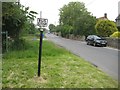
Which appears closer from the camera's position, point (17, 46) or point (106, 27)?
point (17, 46)

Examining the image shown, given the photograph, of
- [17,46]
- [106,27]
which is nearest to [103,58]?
[17,46]

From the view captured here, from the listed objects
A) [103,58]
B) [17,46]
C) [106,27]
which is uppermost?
[106,27]

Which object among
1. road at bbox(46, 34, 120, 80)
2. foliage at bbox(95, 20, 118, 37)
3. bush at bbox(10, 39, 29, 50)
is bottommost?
road at bbox(46, 34, 120, 80)

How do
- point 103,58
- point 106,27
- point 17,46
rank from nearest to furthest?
1. point 103,58
2. point 17,46
3. point 106,27

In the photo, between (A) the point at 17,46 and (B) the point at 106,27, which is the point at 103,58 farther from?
(B) the point at 106,27

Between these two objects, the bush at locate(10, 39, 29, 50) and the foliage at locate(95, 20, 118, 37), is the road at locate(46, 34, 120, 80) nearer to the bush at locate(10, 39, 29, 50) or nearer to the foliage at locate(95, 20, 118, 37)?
the bush at locate(10, 39, 29, 50)

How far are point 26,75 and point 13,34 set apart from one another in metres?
13.5

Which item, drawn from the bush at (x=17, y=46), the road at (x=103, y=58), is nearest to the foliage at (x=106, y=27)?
the road at (x=103, y=58)

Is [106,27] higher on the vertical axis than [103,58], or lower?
higher

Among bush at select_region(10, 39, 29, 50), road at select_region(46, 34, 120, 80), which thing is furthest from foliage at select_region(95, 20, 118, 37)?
bush at select_region(10, 39, 29, 50)

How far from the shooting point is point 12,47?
1981 centimetres

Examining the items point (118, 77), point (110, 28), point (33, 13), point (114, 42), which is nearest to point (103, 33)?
point (110, 28)

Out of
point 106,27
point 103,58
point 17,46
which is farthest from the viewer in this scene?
point 106,27

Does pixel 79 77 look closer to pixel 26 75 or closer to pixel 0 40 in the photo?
pixel 26 75
